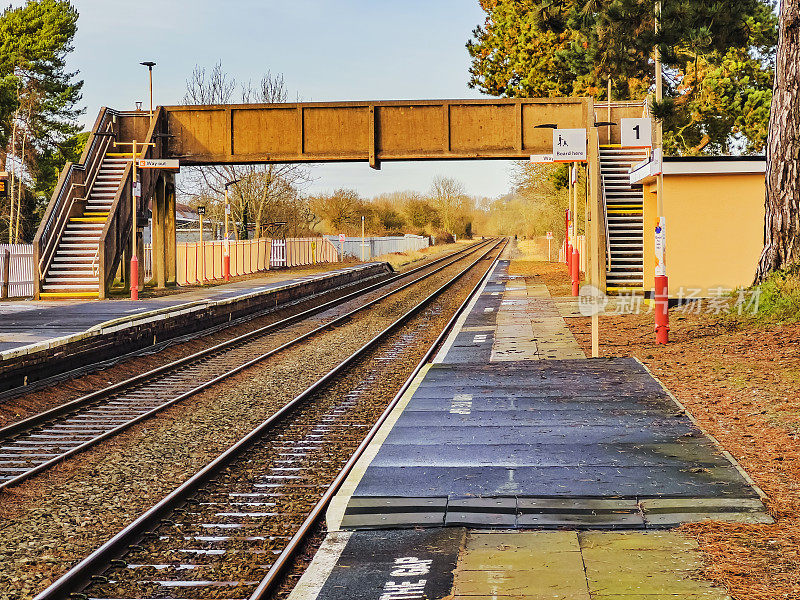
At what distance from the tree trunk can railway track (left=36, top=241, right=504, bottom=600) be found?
7.51m

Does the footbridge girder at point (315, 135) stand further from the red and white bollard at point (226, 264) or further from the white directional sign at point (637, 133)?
the white directional sign at point (637, 133)

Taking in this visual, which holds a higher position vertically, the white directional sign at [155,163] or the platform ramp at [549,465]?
the white directional sign at [155,163]

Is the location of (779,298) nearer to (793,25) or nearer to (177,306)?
(793,25)

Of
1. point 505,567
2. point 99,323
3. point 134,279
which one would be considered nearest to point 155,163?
point 134,279

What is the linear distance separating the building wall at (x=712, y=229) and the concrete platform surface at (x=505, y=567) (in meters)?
17.3

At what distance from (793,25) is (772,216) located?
3.10 m

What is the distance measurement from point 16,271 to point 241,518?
81.9 ft

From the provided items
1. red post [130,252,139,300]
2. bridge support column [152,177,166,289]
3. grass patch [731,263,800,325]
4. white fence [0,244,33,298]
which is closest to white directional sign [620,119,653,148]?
grass patch [731,263,800,325]

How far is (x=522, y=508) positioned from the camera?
681cm

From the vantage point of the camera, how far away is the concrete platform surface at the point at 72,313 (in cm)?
1673

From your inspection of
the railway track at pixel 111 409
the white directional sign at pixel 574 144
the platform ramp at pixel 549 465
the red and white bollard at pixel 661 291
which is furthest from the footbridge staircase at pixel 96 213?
the platform ramp at pixel 549 465

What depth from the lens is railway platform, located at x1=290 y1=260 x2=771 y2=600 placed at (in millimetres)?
5508

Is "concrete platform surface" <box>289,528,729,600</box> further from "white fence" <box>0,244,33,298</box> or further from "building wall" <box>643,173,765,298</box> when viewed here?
"white fence" <box>0,244,33,298</box>

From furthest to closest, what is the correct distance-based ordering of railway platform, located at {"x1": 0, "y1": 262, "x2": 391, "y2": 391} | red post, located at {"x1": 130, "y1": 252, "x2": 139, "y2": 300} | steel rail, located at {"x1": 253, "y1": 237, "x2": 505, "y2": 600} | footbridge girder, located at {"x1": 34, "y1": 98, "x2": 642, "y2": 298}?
footbridge girder, located at {"x1": 34, "y1": 98, "x2": 642, "y2": 298} → red post, located at {"x1": 130, "y1": 252, "x2": 139, "y2": 300} → railway platform, located at {"x1": 0, "y1": 262, "x2": 391, "y2": 391} → steel rail, located at {"x1": 253, "y1": 237, "x2": 505, "y2": 600}
